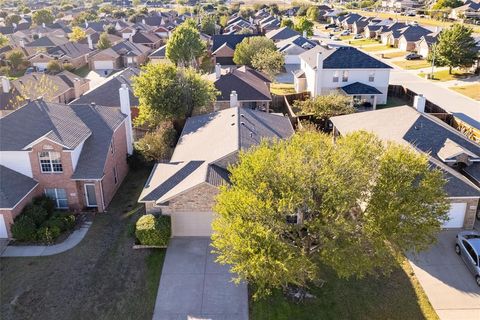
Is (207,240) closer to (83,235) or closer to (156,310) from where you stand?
(156,310)

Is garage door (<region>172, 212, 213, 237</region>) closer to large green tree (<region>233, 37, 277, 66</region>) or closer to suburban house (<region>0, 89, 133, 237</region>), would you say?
suburban house (<region>0, 89, 133, 237</region>)

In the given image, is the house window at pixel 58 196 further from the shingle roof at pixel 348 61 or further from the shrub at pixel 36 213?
the shingle roof at pixel 348 61

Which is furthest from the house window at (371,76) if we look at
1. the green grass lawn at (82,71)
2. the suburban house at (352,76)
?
the green grass lawn at (82,71)

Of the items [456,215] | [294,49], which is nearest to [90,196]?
[456,215]

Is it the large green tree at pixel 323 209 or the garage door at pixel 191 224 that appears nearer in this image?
the large green tree at pixel 323 209

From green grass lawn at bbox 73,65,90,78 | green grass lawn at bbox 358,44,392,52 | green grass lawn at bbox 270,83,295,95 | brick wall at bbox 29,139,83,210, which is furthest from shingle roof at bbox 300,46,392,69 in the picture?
green grass lawn at bbox 358,44,392,52

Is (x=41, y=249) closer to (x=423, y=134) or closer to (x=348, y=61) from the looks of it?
(x=423, y=134)

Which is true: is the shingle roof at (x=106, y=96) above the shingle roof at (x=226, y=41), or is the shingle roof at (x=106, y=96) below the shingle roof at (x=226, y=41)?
above
